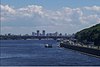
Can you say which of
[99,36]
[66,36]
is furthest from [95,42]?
[66,36]

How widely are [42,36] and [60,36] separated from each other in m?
11.3

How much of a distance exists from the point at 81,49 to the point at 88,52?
8.14 metres

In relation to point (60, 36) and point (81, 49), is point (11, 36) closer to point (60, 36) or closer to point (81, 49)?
point (60, 36)

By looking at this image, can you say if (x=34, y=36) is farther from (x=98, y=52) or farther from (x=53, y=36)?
(x=98, y=52)

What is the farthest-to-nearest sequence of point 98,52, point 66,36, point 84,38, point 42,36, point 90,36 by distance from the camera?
point 66,36
point 42,36
point 84,38
point 90,36
point 98,52

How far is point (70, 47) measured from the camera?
86250 mm

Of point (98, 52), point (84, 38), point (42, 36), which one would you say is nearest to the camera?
point (98, 52)

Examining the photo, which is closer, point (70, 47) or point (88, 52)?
point (88, 52)

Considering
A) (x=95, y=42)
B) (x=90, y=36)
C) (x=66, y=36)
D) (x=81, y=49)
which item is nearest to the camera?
(x=81, y=49)

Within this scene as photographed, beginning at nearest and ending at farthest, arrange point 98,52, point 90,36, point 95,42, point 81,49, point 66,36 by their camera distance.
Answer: point 98,52 → point 81,49 → point 95,42 → point 90,36 → point 66,36

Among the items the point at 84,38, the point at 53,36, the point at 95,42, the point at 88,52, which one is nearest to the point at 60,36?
the point at 53,36

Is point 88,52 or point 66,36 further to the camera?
point 66,36

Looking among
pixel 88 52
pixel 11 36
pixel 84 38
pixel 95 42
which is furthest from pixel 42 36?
pixel 88 52

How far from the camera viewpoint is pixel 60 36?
166 metres
